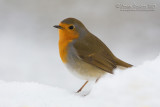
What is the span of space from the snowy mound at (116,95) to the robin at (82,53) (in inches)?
41.7

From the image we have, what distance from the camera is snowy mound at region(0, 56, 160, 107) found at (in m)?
1.59

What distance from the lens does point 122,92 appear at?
1.64m

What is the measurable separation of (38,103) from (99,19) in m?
3.60

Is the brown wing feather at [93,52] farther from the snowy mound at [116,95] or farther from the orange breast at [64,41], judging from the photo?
the snowy mound at [116,95]

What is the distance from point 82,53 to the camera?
3.22 meters

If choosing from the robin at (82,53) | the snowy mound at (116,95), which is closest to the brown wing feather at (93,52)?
the robin at (82,53)

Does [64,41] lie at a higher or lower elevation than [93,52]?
higher

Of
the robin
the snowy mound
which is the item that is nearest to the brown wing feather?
the robin

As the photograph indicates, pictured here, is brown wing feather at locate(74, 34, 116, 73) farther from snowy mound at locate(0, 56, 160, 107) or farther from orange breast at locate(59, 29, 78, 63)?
snowy mound at locate(0, 56, 160, 107)

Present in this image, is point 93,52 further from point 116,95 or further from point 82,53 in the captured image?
point 116,95

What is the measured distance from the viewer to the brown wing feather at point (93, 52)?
126 inches

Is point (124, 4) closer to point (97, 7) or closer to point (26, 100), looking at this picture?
point (97, 7)

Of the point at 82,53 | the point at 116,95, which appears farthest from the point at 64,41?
the point at 116,95

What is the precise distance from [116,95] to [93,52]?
1.62m
